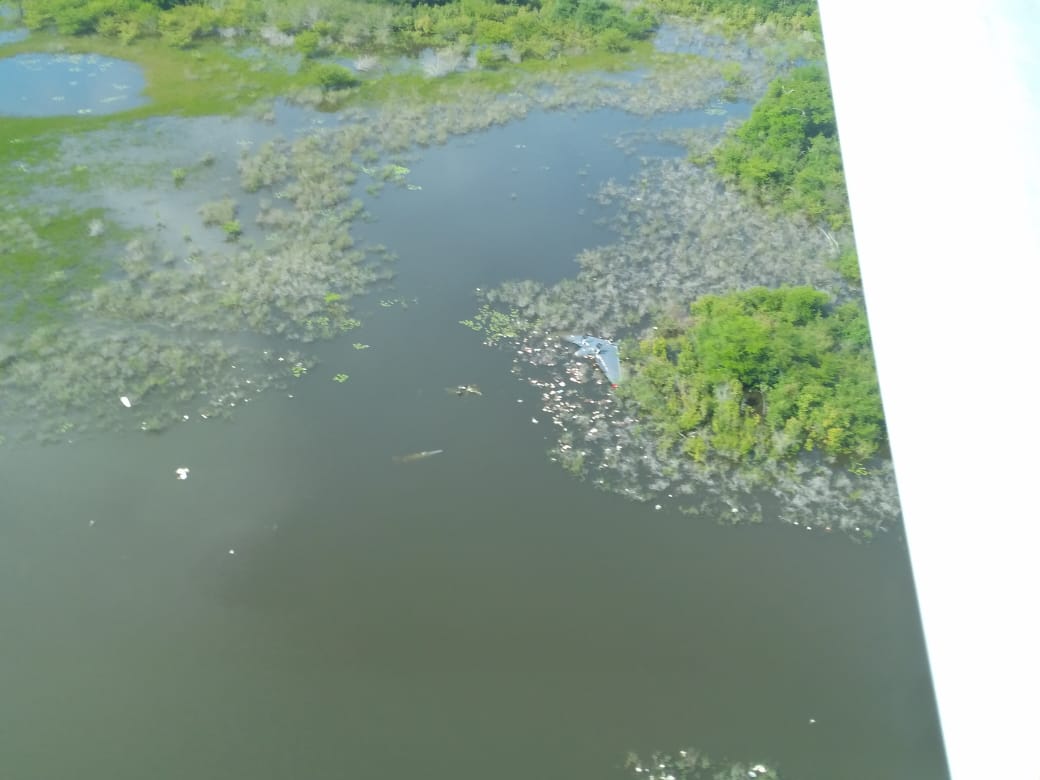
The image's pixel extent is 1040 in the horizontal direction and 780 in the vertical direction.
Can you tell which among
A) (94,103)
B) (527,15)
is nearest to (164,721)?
(94,103)

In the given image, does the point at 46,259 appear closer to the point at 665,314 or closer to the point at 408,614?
the point at 408,614

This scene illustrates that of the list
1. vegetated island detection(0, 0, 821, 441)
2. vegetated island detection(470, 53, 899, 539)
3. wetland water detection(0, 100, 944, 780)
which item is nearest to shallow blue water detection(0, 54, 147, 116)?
vegetated island detection(0, 0, 821, 441)

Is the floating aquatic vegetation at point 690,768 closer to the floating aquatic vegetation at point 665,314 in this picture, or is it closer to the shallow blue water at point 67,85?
the floating aquatic vegetation at point 665,314

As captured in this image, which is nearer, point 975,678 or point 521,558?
point 975,678

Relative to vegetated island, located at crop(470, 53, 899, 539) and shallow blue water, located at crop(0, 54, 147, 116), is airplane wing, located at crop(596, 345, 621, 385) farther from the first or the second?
shallow blue water, located at crop(0, 54, 147, 116)

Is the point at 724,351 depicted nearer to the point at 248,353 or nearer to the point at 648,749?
the point at 648,749

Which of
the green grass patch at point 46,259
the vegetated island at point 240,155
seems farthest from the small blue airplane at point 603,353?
the green grass patch at point 46,259
